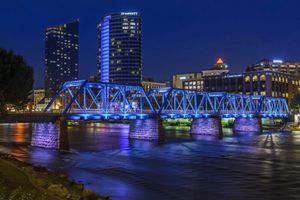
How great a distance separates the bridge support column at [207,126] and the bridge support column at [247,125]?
24102 millimetres

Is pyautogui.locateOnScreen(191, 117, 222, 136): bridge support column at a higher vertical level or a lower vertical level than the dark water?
higher

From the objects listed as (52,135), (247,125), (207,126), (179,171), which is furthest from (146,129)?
(247,125)

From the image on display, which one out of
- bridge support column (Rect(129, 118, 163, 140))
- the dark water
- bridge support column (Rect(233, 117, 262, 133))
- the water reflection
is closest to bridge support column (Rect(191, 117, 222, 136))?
bridge support column (Rect(233, 117, 262, 133))

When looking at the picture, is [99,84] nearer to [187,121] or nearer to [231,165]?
Answer: [231,165]

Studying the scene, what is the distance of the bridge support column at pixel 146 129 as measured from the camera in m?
100

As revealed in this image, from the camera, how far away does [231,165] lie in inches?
2237

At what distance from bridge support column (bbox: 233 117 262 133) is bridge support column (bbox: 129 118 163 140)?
53.3 metres

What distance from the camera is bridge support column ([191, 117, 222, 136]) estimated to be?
403ft

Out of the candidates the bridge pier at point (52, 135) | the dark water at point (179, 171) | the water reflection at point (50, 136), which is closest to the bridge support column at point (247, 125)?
the dark water at point (179, 171)

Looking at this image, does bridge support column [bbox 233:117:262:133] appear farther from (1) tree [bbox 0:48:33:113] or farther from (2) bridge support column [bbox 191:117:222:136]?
A: (1) tree [bbox 0:48:33:113]

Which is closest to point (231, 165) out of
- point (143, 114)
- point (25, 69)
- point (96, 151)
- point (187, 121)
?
point (96, 151)

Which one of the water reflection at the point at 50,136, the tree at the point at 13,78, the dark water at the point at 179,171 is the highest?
the tree at the point at 13,78

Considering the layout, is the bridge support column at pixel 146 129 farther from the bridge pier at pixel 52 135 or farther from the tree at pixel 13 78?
the tree at pixel 13 78

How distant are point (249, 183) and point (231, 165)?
1502cm
